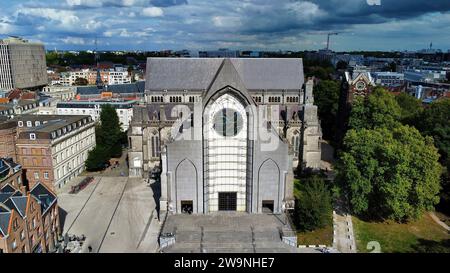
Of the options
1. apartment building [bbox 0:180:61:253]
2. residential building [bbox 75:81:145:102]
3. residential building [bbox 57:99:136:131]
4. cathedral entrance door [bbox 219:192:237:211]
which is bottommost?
cathedral entrance door [bbox 219:192:237:211]

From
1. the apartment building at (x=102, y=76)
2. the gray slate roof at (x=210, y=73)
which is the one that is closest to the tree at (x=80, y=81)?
the apartment building at (x=102, y=76)

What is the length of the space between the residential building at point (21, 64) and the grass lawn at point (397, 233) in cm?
15336

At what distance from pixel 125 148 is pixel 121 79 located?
96896 millimetres

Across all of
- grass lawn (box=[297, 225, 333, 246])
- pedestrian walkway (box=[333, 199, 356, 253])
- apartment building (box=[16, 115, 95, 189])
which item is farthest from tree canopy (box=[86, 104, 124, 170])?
pedestrian walkway (box=[333, 199, 356, 253])

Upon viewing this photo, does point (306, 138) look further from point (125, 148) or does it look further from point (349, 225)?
point (125, 148)

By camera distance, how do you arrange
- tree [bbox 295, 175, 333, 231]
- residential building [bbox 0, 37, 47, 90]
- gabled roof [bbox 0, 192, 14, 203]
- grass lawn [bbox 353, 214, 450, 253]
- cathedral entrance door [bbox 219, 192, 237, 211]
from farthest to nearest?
residential building [bbox 0, 37, 47, 90] → cathedral entrance door [bbox 219, 192, 237, 211] → tree [bbox 295, 175, 333, 231] → grass lawn [bbox 353, 214, 450, 253] → gabled roof [bbox 0, 192, 14, 203]

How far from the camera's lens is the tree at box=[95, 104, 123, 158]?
2694 inches

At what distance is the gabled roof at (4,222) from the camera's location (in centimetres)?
2840

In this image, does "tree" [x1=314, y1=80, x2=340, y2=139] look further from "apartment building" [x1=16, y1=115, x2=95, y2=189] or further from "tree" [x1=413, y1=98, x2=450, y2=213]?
"apartment building" [x1=16, y1=115, x2=95, y2=189]

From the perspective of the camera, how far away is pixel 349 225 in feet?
140

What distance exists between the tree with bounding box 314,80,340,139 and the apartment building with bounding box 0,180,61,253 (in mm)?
64773

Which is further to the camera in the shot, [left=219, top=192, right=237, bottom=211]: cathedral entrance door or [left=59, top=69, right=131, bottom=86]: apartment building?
[left=59, top=69, right=131, bottom=86]: apartment building

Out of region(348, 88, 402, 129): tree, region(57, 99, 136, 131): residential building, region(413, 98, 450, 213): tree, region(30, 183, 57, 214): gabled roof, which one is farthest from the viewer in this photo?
region(57, 99, 136, 131): residential building

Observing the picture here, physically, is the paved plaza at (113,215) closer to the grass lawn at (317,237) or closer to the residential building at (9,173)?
the residential building at (9,173)
